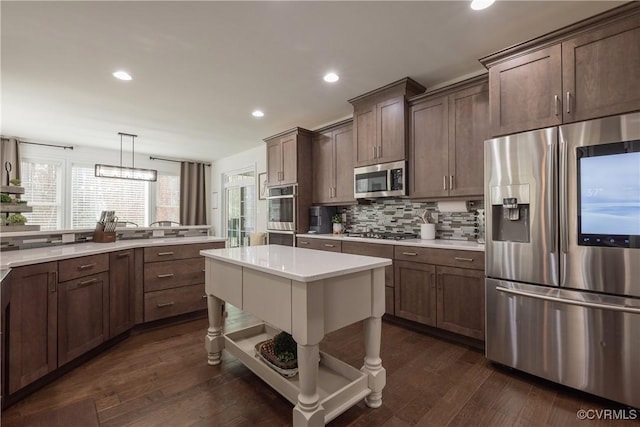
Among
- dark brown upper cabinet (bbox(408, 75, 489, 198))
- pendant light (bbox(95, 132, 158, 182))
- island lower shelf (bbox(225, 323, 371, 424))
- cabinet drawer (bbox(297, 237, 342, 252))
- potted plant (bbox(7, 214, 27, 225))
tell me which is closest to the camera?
island lower shelf (bbox(225, 323, 371, 424))

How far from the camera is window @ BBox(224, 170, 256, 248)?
19.7 ft

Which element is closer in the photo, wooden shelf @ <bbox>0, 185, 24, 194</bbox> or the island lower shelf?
the island lower shelf

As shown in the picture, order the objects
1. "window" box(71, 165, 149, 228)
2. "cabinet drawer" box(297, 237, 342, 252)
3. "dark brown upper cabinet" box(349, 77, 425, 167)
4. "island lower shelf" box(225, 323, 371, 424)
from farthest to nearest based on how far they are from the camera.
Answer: "window" box(71, 165, 149, 228) → "cabinet drawer" box(297, 237, 342, 252) → "dark brown upper cabinet" box(349, 77, 425, 167) → "island lower shelf" box(225, 323, 371, 424)

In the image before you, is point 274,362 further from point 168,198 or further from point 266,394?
point 168,198

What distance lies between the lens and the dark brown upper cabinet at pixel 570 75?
1695 millimetres

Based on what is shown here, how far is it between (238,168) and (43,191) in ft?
11.7

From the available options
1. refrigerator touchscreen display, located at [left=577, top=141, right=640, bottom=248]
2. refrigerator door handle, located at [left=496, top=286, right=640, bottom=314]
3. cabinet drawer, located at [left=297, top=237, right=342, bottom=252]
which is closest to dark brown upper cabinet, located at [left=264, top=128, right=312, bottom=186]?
cabinet drawer, located at [left=297, top=237, right=342, bottom=252]

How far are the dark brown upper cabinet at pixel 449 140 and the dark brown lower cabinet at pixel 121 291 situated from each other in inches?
114

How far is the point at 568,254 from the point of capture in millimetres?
1822

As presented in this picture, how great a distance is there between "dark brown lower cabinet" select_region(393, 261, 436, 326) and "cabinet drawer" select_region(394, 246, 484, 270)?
6cm

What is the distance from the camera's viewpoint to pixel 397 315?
2.94 m

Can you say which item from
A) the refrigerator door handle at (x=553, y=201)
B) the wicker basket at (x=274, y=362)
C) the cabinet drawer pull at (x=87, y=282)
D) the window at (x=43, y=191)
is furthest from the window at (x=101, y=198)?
the refrigerator door handle at (x=553, y=201)

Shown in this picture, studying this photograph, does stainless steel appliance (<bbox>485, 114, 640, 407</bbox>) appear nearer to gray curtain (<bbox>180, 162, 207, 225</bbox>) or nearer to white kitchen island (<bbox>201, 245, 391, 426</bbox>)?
white kitchen island (<bbox>201, 245, 391, 426</bbox>)

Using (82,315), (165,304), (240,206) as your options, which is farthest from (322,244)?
(240,206)
